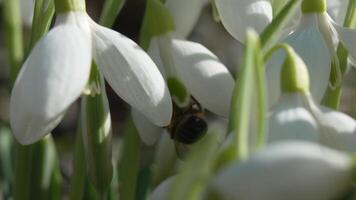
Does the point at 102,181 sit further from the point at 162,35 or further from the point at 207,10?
the point at 207,10

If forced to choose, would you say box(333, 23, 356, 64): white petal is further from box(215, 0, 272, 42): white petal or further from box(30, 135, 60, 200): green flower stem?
box(30, 135, 60, 200): green flower stem

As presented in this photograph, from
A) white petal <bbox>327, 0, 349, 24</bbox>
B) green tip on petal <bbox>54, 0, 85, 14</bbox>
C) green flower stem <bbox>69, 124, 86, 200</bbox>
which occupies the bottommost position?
green flower stem <bbox>69, 124, 86, 200</bbox>

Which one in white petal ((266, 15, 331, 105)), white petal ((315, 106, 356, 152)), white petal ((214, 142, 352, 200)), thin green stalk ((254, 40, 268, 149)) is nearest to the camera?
white petal ((214, 142, 352, 200))

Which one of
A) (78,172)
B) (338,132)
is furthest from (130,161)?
(338,132)

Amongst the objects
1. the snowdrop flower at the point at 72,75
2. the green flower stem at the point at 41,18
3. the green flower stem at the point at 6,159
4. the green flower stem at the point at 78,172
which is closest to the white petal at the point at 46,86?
the snowdrop flower at the point at 72,75

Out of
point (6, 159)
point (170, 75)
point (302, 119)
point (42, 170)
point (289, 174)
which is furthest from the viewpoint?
point (6, 159)

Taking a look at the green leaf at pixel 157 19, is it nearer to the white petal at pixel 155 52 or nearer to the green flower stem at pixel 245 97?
the white petal at pixel 155 52

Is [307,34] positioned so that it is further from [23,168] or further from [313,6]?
[23,168]

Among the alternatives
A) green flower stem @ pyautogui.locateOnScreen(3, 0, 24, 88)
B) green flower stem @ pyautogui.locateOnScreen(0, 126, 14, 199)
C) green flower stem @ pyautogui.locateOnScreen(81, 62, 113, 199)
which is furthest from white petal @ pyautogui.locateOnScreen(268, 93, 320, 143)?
green flower stem @ pyautogui.locateOnScreen(0, 126, 14, 199)
